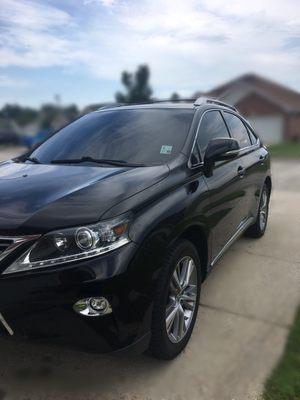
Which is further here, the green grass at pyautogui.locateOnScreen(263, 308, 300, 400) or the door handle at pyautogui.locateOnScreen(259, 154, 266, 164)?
the door handle at pyautogui.locateOnScreen(259, 154, 266, 164)

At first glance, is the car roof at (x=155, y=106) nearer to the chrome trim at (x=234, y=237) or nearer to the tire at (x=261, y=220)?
the chrome trim at (x=234, y=237)

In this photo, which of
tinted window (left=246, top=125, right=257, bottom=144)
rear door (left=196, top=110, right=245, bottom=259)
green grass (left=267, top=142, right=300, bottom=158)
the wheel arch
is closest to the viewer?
the wheel arch

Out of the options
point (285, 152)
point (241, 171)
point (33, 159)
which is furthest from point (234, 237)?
point (285, 152)

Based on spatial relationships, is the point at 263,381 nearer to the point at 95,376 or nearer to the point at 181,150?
the point at 95,376

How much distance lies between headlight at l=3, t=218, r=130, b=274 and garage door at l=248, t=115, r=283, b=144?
101 ft

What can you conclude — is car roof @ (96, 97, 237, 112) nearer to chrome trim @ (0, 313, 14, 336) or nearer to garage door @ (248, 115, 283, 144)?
chrome trim @ (0, 313, 14, 336)

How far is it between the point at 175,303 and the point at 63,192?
1017 millimetres

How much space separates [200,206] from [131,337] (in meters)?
1.11

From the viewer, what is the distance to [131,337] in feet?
7.90

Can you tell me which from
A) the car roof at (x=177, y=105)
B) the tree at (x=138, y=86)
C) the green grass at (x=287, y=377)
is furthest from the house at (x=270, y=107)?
the green grass at (x=287, y=377)

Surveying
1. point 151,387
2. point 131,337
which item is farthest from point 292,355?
point 131,337

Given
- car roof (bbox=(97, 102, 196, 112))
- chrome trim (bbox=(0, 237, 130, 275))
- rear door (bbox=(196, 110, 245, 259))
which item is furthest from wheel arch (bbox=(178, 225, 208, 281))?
car roof (bbox=(97, 102, 196, 112))

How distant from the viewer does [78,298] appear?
2.25 meters

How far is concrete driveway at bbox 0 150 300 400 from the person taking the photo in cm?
265
